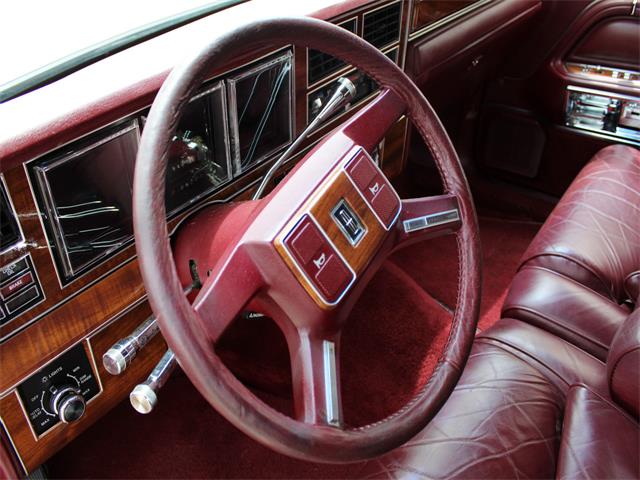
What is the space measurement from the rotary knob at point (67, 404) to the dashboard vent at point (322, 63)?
2.20 feet

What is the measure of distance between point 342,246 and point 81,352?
401mm

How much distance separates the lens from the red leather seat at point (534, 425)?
2.59 ft

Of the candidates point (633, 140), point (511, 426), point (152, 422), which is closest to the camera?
point (511, 426)

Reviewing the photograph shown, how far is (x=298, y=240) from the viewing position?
0.74 meters

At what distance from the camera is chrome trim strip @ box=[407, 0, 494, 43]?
4.75 ft

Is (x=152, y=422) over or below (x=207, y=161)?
below

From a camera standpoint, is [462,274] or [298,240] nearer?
[298,240]

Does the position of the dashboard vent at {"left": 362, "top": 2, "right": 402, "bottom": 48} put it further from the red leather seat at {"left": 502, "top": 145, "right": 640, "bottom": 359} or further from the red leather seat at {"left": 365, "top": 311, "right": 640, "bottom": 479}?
the red leather seat at {"left": 365, "top": 311, "right": 640, "bottom": 479}

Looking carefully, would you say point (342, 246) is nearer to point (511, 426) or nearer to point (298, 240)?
point (298, 240)

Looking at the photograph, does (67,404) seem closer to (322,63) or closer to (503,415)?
(503,415)

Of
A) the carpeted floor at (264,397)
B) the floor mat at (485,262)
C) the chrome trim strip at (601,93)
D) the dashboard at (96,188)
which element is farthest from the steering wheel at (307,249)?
the chrome trim strip at (601,93)

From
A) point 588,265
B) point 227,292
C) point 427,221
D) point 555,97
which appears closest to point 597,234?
point 588,265

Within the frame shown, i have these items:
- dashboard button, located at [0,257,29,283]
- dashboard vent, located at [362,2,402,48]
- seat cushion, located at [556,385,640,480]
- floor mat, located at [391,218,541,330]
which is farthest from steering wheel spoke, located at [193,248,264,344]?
floor mat, located at [391,218,541,330]

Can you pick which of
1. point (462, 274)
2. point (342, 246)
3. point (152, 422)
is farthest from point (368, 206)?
point (152, 422)
